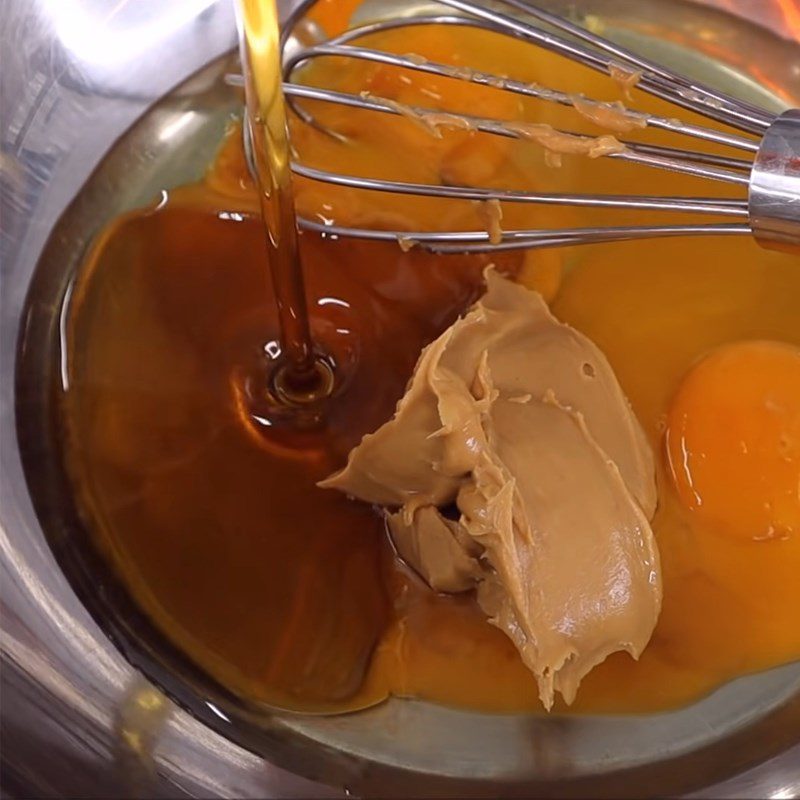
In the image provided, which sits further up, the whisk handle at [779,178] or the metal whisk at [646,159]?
the metal whisk at [646,159]

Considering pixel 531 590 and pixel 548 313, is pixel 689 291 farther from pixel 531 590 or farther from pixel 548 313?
pixel 531 590

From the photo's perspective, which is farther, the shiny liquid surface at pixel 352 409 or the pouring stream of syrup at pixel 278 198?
the shiny liquid surface at pixel 352 409

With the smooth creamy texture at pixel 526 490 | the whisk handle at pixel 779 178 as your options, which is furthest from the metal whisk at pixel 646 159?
the smooth creamy texture at pixel 526 490

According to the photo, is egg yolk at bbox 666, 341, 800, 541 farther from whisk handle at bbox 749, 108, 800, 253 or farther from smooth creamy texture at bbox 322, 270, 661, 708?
whisk handle at bbox 749, 108, 800, 253

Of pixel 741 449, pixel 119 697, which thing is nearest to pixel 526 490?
pixel 741 449

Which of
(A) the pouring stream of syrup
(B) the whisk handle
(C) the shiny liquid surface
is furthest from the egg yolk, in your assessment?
(A) the pouring stream of syrup

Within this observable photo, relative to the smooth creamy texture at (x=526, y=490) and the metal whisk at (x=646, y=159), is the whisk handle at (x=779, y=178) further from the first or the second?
the smooth creamy texture at (x=526, y=490)

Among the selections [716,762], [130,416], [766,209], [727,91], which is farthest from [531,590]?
[727,91]
